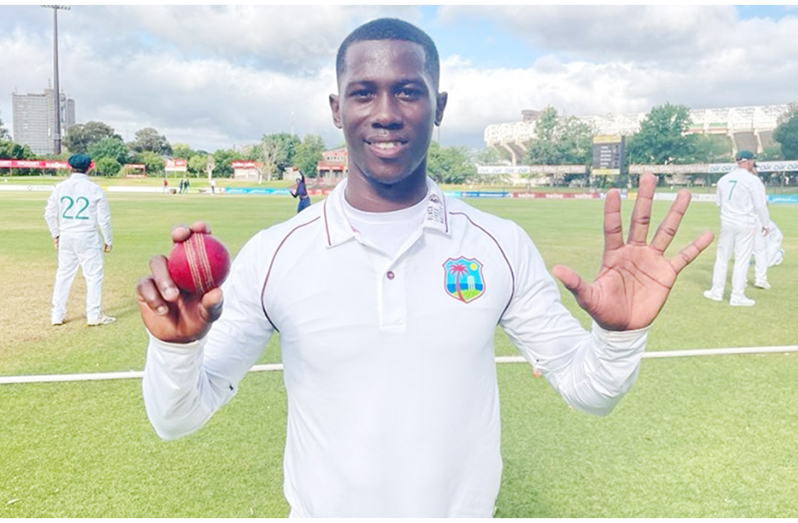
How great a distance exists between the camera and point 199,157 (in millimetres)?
86312

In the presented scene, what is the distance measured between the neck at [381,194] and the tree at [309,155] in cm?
8990

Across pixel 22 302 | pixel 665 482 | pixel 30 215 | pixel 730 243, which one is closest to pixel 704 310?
pixel 730 243

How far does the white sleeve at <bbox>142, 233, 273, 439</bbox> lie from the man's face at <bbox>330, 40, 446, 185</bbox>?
474mm

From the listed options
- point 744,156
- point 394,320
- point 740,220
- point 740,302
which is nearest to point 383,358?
point 394,320

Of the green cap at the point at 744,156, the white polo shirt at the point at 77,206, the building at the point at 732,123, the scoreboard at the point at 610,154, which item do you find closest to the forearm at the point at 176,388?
the white polo shirt at the point at 77,206

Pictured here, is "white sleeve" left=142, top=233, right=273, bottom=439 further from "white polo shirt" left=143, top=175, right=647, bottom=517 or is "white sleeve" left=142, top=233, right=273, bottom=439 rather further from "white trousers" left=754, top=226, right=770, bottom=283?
"white trousers" left=754, top=226, right=770, bottom=283

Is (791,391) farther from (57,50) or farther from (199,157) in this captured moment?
(199,157)

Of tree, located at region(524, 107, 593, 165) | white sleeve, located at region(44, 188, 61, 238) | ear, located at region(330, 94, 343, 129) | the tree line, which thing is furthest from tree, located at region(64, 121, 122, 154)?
ear, located at region(330, 94, 343, 129)

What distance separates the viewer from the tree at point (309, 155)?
9175cm

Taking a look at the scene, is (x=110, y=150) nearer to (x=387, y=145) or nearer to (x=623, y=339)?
(x=387, y=145)

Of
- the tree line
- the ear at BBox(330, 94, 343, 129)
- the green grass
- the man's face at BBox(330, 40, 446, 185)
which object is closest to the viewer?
the man's face at BBox(330, 40, 446, 185)

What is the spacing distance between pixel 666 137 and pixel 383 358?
7990cm

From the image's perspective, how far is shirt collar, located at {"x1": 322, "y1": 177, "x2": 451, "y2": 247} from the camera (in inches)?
76.3

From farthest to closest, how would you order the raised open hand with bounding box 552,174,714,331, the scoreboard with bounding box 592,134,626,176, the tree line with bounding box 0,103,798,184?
the tree line with bounding box 0,103,798,184
the scoreboard with bounding box 592,134,626,176
the raised open hand with bounding box 552,174,714,331
